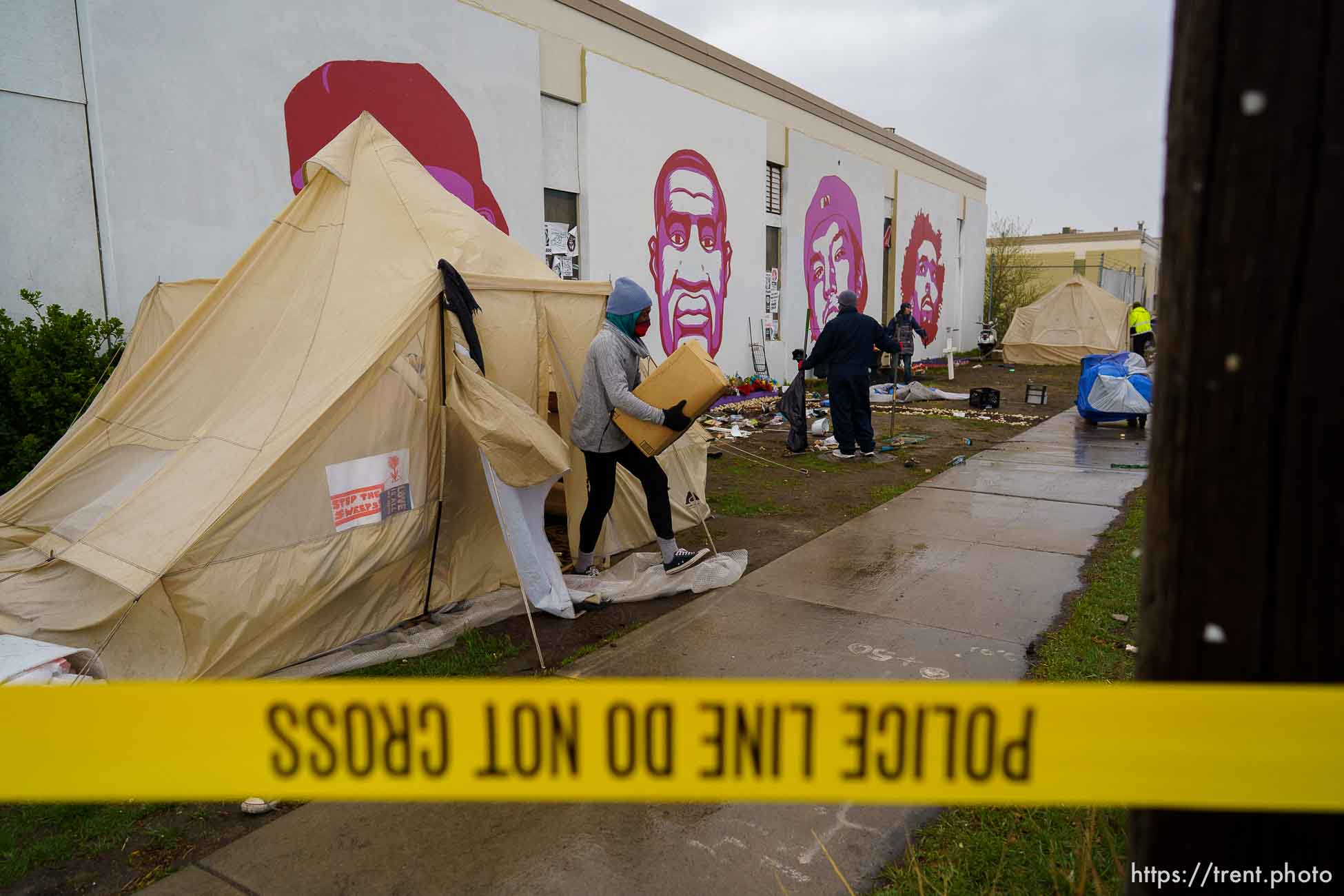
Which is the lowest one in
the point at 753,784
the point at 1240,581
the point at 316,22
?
the point at 753,784

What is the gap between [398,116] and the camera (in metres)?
9.24

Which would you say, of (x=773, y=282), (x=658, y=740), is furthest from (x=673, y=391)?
(x=773, y=282)

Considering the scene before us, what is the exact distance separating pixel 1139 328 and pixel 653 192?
1006 cm

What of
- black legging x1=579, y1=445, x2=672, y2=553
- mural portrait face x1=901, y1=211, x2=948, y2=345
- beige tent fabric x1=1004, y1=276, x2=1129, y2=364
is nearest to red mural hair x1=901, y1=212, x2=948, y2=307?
mural portrait face x1=901, y1=211, x2=948, y2=345

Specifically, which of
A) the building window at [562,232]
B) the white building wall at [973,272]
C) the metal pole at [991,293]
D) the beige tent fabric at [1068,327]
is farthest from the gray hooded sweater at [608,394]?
the metal pole at [991,293]

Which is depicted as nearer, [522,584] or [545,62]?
[522,584]

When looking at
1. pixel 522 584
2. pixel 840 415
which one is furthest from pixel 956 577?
pixel 840 415

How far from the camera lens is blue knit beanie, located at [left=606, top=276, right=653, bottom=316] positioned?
17.2 ft

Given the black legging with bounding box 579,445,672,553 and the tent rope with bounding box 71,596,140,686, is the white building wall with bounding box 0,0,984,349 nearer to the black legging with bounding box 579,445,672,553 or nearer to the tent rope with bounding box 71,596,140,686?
the tent rope with bounding box 71,596,140,686

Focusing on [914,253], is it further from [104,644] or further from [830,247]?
[104,644]

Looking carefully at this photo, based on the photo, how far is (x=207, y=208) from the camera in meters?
7.72

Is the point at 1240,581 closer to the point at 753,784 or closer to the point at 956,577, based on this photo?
the point at 753,784

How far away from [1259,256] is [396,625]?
15.7 ft

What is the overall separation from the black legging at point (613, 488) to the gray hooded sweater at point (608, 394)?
4.5 inches
